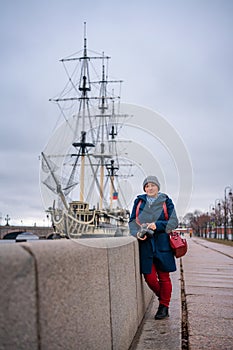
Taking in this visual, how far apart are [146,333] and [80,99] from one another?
221 feet

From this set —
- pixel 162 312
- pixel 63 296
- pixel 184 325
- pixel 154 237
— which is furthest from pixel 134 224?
pixel 63 296

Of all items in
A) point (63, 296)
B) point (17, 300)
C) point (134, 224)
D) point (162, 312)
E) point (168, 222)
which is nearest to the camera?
point (17, 300)

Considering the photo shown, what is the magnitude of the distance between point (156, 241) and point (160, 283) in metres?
0.56

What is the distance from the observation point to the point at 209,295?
26.2 ft

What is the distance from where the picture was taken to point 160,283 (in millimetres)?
5742

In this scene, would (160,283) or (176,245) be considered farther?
(160,283)

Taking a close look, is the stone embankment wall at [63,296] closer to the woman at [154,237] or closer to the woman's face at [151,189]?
the woman at [154,237]

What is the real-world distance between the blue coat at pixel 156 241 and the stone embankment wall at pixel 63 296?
1163 millimetres

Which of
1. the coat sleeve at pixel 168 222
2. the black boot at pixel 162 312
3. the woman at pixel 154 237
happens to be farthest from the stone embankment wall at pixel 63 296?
the black boot at pixel 162 312

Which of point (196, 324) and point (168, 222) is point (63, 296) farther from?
point (196, 324)

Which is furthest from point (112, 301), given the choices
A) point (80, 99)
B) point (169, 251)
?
point (80, 99)

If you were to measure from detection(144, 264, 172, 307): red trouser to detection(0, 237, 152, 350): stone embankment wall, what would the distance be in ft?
3.93

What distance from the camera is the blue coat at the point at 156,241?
554 cm

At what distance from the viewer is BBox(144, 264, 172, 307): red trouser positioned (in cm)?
564
